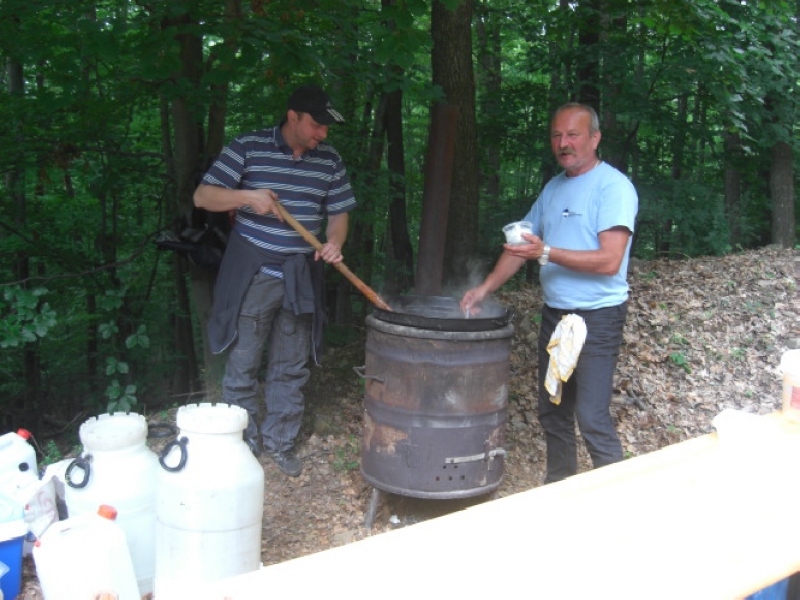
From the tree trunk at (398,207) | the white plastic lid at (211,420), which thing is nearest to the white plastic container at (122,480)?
the white plastic lid at (211,420)

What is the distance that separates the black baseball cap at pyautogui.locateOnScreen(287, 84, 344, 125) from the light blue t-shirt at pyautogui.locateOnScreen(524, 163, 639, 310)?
1374 mm

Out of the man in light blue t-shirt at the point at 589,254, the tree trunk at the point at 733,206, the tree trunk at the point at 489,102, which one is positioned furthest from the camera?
the tree trunk at the point at 733,206

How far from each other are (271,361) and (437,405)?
1.30 meters

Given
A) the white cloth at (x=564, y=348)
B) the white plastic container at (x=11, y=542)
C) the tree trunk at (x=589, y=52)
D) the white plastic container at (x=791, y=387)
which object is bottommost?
the white plastic container at (x=11, y=542)

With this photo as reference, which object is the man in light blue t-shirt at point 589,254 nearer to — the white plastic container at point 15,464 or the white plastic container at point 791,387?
the white plastic container at point 791,387

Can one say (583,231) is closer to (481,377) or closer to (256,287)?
(481,377)

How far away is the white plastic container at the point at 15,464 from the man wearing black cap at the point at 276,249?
1.24m

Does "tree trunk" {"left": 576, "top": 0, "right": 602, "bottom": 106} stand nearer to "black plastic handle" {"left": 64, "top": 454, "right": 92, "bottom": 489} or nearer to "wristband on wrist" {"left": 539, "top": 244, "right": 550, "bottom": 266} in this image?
"wristband on wrist" {"left": 539, "top": 244, "right": 550, "bottom": 266}

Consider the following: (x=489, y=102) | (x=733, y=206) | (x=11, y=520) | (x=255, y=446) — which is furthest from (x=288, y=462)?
(x=733, y=206)

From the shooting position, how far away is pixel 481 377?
12.5 ft

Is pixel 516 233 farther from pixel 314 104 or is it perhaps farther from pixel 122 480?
pixel 122 480

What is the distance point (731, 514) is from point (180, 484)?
2.08 metres

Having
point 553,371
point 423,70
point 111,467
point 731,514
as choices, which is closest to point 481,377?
point 553,371

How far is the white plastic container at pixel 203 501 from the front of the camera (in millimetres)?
2932
